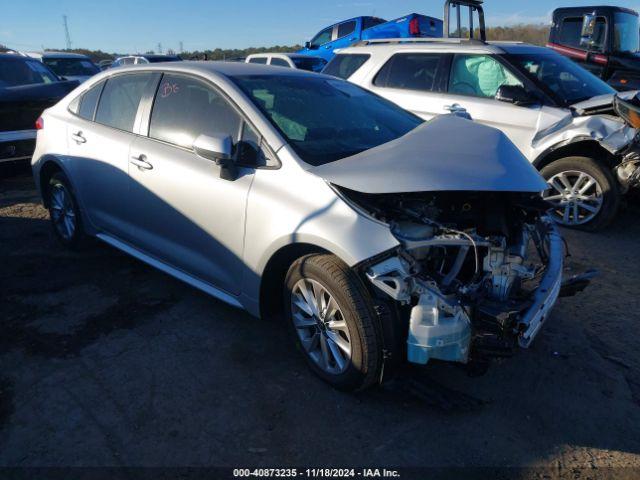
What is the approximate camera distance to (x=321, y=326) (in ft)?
9.65

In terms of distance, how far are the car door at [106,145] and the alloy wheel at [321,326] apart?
6.01 feet

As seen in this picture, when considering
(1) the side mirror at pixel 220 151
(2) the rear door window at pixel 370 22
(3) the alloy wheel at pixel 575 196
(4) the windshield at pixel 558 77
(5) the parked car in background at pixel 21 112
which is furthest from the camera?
(2) the rear door window at pixel 370 22

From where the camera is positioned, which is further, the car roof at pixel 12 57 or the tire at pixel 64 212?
the car roof at pixel 12 57

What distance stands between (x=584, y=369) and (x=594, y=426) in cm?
53

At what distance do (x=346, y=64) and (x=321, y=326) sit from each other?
16.8 ft

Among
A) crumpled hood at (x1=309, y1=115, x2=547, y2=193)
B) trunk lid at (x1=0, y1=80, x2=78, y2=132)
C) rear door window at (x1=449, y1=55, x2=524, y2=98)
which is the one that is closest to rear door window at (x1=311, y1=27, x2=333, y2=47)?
trunk lid at (x1=0, y1=80, x2=78, y2=132)

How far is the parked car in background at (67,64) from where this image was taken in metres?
15.3

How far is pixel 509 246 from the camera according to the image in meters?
2.94

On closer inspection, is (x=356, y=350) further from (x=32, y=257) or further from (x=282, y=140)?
(x=32, y=257)

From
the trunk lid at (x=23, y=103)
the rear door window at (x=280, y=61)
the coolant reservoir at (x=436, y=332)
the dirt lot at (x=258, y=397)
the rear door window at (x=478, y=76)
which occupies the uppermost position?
the rear door window at (x=478, y=76)

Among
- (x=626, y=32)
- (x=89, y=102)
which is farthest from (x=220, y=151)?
(x=626, y=32)

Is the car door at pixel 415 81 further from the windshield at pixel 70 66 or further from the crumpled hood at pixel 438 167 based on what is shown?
the windshield at pixel 70 66

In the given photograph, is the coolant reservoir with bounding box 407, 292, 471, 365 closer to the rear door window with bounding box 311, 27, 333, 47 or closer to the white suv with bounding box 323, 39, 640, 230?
the white suv with bounding box 323, 39, 640, 230

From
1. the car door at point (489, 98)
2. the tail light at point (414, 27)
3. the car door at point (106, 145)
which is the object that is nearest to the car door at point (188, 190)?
the car door at point (106, 145)
